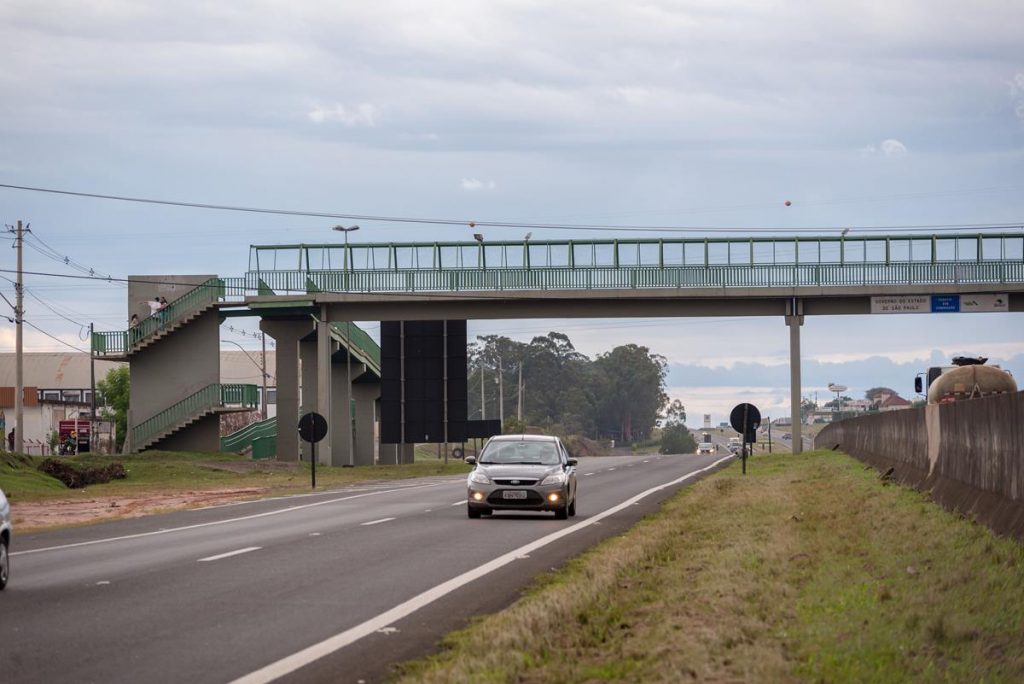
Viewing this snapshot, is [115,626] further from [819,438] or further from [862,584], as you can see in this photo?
[819,438]

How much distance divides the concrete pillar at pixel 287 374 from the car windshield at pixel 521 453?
1514 inches

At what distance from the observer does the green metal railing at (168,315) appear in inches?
2422

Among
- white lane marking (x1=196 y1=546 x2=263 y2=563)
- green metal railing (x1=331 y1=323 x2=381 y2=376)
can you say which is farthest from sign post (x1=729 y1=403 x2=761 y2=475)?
green metal railing (x1=331 y1=323 x2=381 y2=376)

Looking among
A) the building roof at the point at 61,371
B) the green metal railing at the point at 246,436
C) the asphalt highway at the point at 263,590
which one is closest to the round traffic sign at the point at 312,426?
the asphalt highway at the point at 263,590

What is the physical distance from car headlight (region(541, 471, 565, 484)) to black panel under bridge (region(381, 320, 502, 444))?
37617 millimetres

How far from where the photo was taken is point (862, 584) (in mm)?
12281

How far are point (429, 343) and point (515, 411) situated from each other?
120 m

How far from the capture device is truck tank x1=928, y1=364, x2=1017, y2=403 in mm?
34719

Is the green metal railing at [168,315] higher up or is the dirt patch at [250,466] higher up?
the green metal railing at [168,315]

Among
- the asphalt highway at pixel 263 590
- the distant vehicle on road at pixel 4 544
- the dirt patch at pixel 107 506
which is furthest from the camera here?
the dirt patch at pixel 107 506

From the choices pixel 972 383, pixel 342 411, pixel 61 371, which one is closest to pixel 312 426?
pixel 972 383

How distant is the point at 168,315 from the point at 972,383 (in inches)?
1477

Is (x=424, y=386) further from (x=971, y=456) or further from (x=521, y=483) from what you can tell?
(x=971, y=456)

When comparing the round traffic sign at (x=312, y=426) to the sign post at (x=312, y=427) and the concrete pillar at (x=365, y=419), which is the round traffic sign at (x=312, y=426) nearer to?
the sign post at (x=312, y=427)
